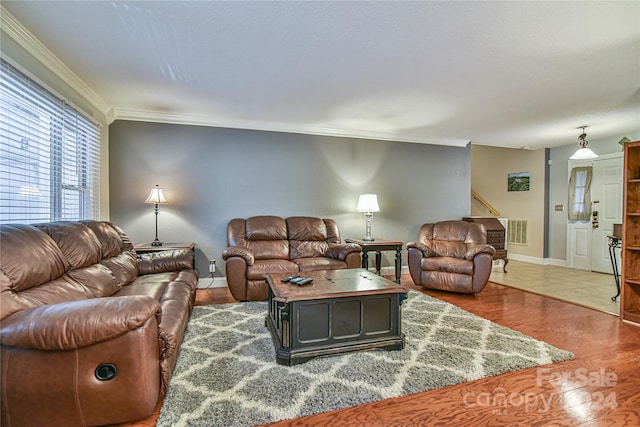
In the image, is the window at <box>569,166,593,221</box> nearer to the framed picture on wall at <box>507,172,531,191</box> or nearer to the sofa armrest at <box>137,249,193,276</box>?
the framed picture on wall at <box>507,172,531,191</box>

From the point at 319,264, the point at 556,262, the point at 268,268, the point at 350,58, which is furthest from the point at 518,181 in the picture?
the point at 268,268

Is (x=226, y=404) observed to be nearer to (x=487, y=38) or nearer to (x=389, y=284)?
(x=389, y=284)

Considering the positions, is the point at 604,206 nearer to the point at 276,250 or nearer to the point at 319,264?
the point at 319,264

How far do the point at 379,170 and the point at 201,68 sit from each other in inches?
125

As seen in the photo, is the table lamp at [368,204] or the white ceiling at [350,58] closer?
the white ceiling at [350,58]

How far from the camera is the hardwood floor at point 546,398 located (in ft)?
5.19

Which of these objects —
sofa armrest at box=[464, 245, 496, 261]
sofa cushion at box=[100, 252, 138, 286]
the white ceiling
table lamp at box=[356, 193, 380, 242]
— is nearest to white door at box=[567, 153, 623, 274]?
the white ceiling

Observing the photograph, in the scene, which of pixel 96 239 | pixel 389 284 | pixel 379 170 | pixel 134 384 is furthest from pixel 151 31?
pixel 379 170

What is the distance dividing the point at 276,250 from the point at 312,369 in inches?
86.0

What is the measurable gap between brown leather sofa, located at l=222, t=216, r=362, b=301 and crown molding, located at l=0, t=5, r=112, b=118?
6.79ft

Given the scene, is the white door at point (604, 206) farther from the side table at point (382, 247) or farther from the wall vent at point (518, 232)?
the side table at point (382, 247)

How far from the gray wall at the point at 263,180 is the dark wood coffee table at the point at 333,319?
7.42 ft

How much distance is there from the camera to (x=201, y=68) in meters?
2.79

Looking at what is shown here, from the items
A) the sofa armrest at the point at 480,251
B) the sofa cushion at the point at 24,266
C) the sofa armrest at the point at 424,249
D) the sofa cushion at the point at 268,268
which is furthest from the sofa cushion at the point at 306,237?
the sofa cushion at the point at 24,266
